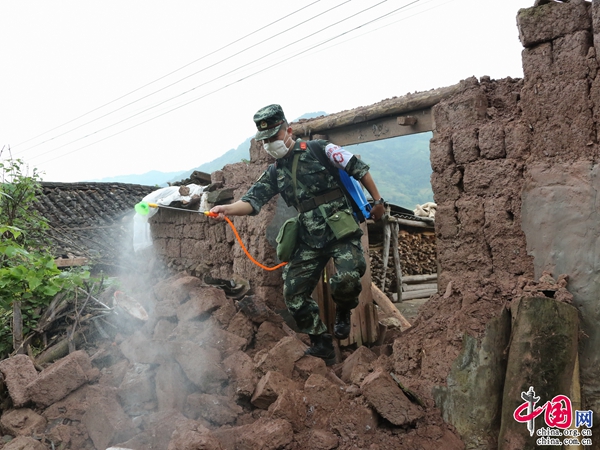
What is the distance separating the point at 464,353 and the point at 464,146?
1.43 meters

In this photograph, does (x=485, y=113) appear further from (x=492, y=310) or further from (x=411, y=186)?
(x=411, y=186)

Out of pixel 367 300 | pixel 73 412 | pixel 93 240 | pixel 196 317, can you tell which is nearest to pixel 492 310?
pixel 367 300

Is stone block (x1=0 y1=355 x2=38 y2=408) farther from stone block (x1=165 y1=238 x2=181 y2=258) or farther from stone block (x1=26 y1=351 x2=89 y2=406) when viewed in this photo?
stone block (x1=165 y1=238 x2=181 y2=258)

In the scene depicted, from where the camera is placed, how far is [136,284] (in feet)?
20.2

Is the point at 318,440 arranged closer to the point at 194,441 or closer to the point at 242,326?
the point at 194,441

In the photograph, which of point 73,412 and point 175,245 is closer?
point 73,412

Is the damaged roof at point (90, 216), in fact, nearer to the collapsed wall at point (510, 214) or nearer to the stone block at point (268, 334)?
the stone block at point (268, 334)

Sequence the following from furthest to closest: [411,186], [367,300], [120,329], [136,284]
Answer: [411,186]
[136,284]
[367,300]
[120,329]

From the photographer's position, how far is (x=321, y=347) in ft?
13.2

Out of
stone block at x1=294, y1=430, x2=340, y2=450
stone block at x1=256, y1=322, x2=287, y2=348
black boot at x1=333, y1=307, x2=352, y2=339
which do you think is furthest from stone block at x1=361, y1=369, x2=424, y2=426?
→ stone block at x1=256, y1=322, x2=287, y2=348

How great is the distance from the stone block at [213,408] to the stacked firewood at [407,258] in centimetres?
799

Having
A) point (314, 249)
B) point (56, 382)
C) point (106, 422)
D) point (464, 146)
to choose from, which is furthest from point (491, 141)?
point (56, 382)

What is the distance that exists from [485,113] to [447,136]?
11.8 inches

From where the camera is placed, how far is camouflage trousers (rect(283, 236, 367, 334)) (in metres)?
3.81
